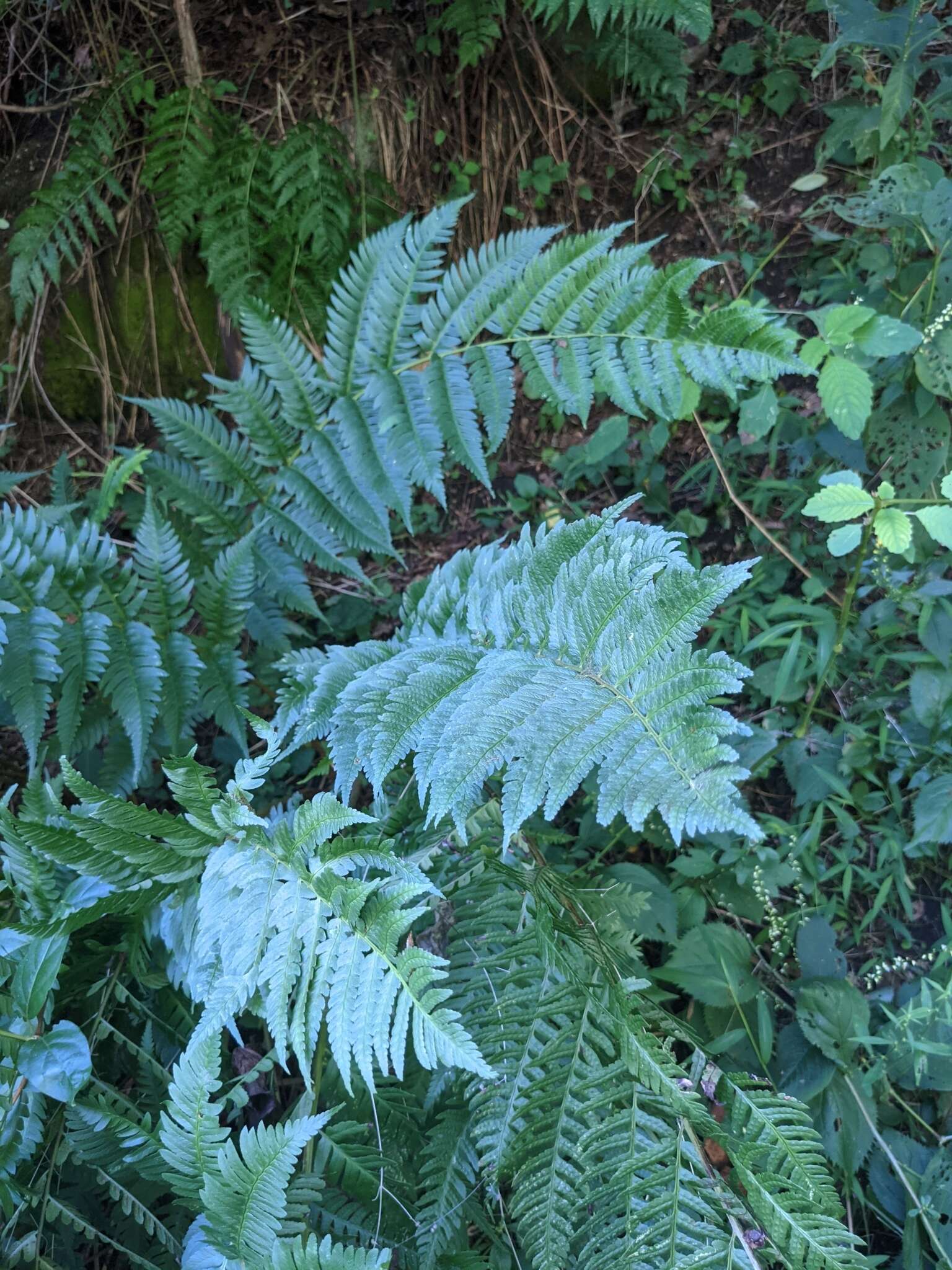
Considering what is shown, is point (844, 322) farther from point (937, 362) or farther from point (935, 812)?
point (935, 812)

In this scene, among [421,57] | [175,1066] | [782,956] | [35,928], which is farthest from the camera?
[421,57]

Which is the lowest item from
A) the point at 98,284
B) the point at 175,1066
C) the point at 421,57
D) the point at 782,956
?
the point at 782,956

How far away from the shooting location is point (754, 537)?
2.51 m

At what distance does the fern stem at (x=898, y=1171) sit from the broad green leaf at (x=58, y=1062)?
170cm

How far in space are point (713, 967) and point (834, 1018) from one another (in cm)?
29

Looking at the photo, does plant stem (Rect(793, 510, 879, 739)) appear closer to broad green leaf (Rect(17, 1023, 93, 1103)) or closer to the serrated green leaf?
the serrated green leaf

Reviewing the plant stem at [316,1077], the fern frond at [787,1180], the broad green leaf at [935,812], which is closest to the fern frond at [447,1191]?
the plant stem at [316,1077]

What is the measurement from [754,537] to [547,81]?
5.72 ft

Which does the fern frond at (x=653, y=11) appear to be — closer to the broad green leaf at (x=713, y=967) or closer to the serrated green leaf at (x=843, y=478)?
the serrated green leaf at (x=843, y=478)

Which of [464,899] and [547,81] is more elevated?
[547,81]

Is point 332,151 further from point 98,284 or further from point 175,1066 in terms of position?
point 175,1066

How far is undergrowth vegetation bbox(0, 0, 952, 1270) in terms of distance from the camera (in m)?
1.16

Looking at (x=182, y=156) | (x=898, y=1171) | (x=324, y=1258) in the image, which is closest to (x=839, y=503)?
(x=898, y=1171)

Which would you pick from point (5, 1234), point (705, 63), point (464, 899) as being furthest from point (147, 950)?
point (705, 63)
